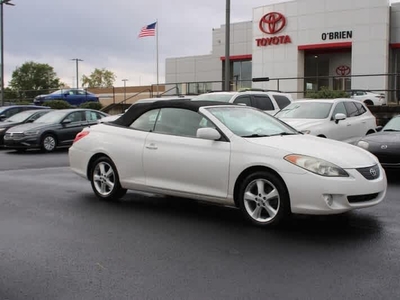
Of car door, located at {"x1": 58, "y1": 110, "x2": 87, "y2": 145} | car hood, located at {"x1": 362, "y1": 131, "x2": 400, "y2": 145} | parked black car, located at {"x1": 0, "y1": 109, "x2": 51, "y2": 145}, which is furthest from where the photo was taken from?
parked black car, located at {"x1": 0, "y1": 109, "x2": 51, "y2": 145}

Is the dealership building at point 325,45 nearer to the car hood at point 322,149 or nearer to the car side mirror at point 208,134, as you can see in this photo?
the car hood at point 322,149

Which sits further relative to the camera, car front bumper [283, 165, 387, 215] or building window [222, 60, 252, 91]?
building window [222, 60, 252, 91]

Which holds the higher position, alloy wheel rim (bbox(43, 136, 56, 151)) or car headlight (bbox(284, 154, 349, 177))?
car headlight (bbox(284, 154, 349, 177))

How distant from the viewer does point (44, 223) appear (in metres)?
6.39

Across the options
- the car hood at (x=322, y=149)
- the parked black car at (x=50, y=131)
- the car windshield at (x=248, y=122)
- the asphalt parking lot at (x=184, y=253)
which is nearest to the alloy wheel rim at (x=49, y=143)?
the parked black car at (x=50, y=131)

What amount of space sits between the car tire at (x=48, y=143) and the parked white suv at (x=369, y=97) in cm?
1558

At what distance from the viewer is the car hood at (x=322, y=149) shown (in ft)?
19.0

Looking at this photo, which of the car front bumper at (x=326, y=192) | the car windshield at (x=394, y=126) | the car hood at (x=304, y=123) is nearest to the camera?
the car front bumper at (x=326, y=192)

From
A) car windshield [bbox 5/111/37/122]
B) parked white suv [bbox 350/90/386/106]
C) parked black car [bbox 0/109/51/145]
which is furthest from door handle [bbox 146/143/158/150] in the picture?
parked white suv [bbox 350/90/386/106]

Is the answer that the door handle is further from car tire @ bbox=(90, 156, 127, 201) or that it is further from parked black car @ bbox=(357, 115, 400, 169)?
parked black car @ bbox=(357, 115, 400, 169)

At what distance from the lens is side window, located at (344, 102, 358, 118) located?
13304 mm

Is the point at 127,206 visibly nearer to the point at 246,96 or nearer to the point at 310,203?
the point at 310,203

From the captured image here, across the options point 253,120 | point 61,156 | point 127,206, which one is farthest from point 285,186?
point 61,156

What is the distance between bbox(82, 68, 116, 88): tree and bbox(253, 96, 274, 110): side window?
3968 inches
